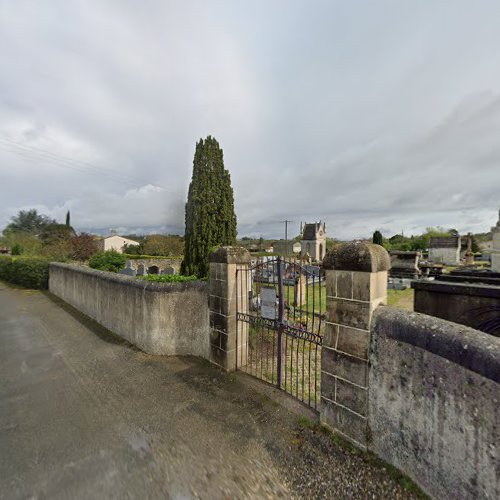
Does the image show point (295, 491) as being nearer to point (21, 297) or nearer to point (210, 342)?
point (210, 342)

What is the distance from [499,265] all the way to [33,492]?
30.9 metres

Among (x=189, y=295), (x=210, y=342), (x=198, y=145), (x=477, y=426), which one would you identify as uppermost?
(x=198, y=145)

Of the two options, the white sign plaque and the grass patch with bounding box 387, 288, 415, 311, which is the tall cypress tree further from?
the grass patch with bounding box 387, 288, 415, 311

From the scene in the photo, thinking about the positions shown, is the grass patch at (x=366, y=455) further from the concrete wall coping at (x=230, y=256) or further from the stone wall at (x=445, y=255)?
the stone wall at (x=445, y=255)

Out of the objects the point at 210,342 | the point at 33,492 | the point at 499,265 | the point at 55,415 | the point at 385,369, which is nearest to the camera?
the point at 33,492

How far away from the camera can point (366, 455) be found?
8.77ft

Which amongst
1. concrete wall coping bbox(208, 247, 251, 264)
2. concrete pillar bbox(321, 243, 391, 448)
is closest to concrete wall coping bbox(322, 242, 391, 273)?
concrete pillar bbox(321, 243, 391, 448)

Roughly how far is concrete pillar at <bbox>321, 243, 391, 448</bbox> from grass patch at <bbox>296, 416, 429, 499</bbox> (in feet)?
0.24

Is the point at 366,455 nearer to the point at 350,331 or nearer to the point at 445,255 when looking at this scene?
the point at 350,331

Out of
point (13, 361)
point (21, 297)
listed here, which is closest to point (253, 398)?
point (13, 361)

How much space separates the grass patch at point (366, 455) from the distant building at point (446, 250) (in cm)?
3964

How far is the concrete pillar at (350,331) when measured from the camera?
272 cm

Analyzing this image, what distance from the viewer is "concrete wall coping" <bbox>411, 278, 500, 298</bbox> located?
369 centimetres

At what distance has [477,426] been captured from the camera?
187 centimetres
